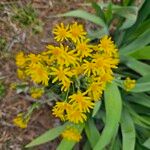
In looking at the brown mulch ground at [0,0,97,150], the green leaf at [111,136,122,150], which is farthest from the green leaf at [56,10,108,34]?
the green leaf at [111,136,122,150]

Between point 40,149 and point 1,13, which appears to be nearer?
point 40,149

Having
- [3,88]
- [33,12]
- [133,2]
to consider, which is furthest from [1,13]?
[133,2]

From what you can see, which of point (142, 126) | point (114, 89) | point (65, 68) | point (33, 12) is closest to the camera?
point (65, 68)

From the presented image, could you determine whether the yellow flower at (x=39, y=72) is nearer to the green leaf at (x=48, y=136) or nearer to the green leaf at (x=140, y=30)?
the green leaf at (x=48, y=136)

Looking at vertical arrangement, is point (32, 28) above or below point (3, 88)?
above

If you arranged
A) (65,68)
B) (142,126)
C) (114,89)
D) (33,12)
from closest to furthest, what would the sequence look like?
(65,68) < (114,89) < (142,126) < (33,12)

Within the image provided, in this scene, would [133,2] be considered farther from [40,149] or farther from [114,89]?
[40,149]

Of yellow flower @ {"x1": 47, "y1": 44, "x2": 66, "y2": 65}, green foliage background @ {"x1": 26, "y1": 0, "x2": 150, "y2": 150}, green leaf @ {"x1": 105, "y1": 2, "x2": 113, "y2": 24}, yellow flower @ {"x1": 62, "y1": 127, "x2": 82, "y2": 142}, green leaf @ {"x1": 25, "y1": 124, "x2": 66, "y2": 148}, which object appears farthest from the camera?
green leaf @ {"x1": 105, "y1": 2, "x2": 113, "y2": 24}

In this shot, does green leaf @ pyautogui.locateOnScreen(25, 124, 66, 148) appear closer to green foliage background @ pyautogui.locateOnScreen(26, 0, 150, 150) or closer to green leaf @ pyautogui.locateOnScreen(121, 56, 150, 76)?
green foliage background @ pyautogui.locateOnScreen(26, 0, 150, 150)
